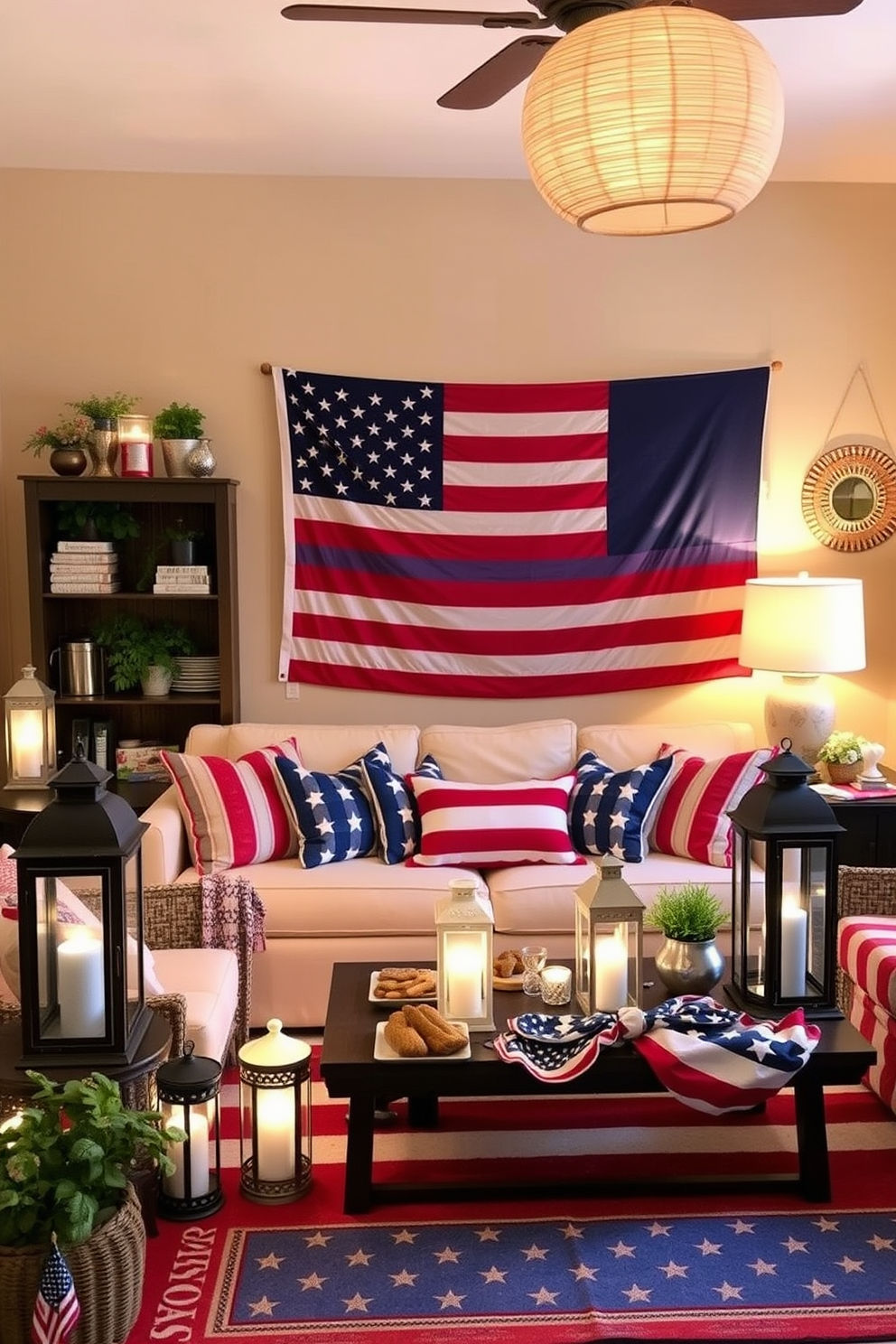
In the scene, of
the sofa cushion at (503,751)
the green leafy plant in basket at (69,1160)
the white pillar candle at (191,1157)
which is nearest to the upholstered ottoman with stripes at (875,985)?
the sofa cushion at (503,751)

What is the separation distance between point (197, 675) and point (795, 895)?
2568 mm

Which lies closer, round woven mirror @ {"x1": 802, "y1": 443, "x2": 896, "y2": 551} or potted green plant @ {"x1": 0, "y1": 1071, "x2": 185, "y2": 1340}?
potted green plant @ {"x1": 0, "y1": 1071, "x2": 185, "y2": 1340}

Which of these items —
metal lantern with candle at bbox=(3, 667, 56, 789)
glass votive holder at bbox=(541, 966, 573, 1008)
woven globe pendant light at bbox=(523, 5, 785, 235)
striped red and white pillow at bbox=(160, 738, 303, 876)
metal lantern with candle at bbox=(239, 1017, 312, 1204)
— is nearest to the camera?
woven globe pendant light at bbox=(523, 5, 785, 235)

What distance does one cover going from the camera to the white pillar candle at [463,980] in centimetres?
304

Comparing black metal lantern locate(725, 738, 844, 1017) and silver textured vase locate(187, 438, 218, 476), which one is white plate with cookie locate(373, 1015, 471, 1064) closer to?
black metal lantern locate(725, 738, 844, 1017)

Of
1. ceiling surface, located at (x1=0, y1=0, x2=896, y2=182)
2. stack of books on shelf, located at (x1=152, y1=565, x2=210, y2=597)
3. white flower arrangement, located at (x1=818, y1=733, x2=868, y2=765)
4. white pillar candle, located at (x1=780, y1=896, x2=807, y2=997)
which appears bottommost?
white pillar candle, located at (x1=780, y1=896, x2=807, y2=997)

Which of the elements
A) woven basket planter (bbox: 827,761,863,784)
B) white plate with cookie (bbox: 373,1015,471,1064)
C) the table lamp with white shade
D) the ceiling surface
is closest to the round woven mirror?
the table lamp with white shade

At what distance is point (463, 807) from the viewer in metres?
4.29

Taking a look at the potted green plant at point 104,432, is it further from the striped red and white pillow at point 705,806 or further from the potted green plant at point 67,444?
the striped red and white pillow at point 705,806

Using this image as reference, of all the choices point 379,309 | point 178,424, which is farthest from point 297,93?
point 178,424

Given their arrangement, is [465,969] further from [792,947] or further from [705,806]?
[705,806]

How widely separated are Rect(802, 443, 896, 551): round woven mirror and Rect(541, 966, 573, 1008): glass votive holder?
2.58 m

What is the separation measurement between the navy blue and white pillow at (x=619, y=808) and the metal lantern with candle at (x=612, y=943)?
1176mm

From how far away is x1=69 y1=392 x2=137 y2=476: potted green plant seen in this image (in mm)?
4684
